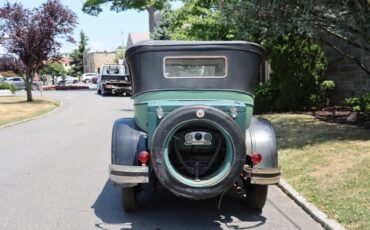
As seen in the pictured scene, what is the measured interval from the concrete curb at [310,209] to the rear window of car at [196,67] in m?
1.89

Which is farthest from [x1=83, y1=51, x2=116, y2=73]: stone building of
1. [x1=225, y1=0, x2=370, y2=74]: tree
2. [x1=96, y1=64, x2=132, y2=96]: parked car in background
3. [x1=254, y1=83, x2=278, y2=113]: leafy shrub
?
[x1=225, y1=0, x2=370, y2=74]: tree

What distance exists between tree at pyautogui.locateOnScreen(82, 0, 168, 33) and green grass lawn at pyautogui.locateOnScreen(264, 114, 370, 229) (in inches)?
1081

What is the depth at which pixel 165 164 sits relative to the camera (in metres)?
5.11

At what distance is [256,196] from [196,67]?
5.57ft

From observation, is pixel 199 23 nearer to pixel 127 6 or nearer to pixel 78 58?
pixel 127 6

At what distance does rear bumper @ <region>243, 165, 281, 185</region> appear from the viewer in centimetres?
538

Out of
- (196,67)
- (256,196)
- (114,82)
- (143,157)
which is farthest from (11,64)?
(256,196)

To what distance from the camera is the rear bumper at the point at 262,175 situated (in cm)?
538

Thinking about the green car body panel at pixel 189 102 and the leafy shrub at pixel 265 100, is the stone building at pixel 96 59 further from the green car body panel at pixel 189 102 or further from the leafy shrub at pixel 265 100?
the green car body panel at pixel 189 102

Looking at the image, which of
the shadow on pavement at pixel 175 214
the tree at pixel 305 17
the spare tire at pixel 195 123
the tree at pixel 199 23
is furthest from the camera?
the tree at pixel 199 23

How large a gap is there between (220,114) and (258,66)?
1117mm

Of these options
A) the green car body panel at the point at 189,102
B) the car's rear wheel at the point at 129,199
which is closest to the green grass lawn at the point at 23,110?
the car's rear wheel at the point at 129,199

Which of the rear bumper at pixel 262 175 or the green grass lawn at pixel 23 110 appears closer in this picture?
the rear bumper at pixel 262 175

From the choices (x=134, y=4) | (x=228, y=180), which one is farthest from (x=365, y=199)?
(x=134, y=4)
